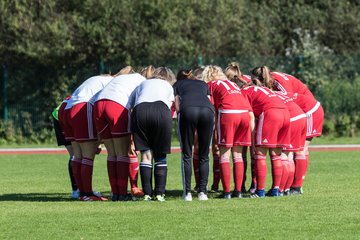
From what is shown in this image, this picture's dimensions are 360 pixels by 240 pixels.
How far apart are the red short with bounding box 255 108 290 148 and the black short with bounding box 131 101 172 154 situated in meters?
1.38

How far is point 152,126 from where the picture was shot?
45.0 ft

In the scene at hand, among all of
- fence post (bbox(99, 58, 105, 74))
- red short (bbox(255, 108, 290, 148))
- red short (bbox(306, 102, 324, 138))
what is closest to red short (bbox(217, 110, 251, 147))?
red short (bbox(255, 108, 290, 148))

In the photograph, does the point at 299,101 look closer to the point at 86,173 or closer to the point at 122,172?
the point at 122,172

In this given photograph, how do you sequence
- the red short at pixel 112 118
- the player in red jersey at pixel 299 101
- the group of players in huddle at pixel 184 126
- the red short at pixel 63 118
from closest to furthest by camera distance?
the group of players in huddle at pixel 184 126, the red short at pixel 112 118, the red short at pixel 63 118, the player in red jersey at pixel 299 101

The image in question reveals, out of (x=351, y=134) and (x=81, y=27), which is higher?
(x=81, y=27)

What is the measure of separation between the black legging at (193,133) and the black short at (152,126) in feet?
0.76

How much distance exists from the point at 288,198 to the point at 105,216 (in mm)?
3090

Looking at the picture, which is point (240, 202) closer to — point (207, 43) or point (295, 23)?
point (207, 43)

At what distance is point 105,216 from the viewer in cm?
1200

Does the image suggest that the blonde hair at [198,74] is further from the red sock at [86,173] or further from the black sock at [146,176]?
the red sock at [86,173]

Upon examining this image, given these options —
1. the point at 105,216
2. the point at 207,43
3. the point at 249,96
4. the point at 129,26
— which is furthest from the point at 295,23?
the point at 105,216

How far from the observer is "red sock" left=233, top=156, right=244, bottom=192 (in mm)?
14219

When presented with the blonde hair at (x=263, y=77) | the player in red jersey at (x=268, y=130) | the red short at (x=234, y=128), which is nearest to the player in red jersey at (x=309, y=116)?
the blonde hair at (x=263, y=77)

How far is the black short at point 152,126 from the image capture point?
44.8 ft
